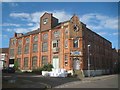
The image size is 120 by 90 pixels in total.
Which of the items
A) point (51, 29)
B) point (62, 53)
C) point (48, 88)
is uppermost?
point (51, 29)

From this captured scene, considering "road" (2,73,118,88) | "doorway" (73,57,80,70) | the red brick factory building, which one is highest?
the red brick factory building

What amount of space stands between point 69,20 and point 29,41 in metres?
15.3

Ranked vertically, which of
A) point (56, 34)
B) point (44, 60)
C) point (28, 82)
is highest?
point (56, 34)

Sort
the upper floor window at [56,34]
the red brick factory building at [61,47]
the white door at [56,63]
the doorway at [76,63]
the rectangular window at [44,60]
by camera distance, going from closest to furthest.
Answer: the doorway at [76,63] < the red brick factory building at [61,47] < the white door at [56,63] < the upper floor window at [56,34] < the rectangular window at [44,60]

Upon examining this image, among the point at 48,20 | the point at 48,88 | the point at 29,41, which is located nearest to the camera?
the point at 48,88

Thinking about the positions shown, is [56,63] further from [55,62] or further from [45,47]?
[45,47]

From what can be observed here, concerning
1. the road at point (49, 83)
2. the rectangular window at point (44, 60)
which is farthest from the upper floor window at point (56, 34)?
the road at point (49, 83)

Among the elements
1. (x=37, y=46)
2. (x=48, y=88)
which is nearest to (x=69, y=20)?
(x=37, y=46)

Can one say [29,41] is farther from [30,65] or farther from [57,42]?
[57,42]

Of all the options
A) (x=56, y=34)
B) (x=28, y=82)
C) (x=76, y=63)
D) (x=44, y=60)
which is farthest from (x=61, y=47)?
(x=28, y=82)

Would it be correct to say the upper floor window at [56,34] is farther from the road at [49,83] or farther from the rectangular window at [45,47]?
the road at [49,83]

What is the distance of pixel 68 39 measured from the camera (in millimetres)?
42312

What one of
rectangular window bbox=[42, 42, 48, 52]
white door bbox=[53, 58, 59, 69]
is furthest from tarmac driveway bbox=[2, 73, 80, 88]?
rectangular window bbox=[42, 42, 48, 52]

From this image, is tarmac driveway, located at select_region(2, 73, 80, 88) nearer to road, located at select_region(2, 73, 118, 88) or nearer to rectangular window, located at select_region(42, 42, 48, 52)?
road, located at select_region(2, 73, 118, 88)
